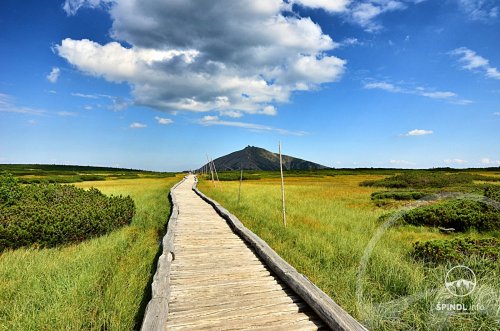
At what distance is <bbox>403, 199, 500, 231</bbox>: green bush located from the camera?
9.42m

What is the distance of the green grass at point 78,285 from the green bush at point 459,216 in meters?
8.96

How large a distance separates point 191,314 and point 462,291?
3835 millimetres

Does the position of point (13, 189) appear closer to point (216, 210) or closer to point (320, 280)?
point (216, 210)

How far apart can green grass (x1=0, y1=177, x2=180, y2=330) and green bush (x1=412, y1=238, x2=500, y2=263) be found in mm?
5579

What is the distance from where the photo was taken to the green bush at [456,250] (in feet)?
18.6

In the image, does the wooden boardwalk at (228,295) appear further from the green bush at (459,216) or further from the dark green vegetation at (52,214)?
the green bush at (459,216)

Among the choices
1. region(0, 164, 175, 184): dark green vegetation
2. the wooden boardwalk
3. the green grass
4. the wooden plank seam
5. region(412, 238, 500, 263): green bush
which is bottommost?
the green grass

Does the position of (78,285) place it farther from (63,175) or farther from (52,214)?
(63,175)

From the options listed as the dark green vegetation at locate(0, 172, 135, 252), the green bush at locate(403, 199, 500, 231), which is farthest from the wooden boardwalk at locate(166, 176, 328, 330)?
the green bush at locate(403, 199, 500, 231)

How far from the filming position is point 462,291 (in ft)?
14.1

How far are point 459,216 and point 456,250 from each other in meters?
4.63

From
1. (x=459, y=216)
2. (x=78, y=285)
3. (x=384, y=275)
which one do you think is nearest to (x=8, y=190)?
(x=78, y=285)

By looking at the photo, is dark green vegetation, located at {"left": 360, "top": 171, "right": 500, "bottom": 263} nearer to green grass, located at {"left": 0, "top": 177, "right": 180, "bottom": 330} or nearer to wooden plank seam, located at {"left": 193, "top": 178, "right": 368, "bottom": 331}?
wooden plank seam, located at {"left": 193, "top": 178, "right": 368, "bottom": 331}

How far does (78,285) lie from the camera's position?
5551 mm
